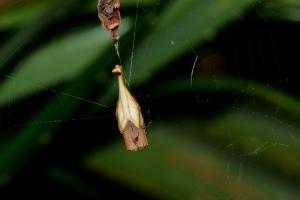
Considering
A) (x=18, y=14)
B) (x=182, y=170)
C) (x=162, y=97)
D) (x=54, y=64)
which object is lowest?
(x=182, y=170)

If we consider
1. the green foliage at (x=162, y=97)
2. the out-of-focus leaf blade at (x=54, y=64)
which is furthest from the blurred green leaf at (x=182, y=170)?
the out-of-focus leaf blade at (x=54, y=64)

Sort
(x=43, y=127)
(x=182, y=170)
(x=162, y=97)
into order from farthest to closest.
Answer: (x=162, y=97) → (x=182, y=170) → (x=43, y=127)

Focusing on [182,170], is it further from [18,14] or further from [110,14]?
[18,14]

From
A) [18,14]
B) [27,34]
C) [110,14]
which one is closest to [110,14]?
[110,14]

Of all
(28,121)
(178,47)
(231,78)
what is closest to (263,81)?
(231,78)

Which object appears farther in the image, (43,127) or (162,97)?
(162,97)

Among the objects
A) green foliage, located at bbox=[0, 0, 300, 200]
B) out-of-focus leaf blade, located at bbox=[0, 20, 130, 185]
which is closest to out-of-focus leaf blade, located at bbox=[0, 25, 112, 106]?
green foliage, located at bbox=[0, 0, 300, 200]
